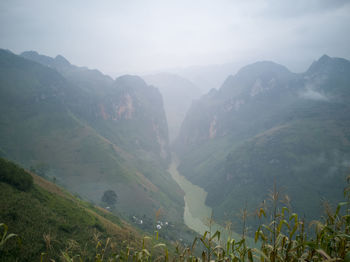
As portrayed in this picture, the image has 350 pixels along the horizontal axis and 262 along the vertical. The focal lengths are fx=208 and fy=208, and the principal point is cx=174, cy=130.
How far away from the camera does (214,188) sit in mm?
82188

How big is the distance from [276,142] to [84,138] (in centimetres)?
6995

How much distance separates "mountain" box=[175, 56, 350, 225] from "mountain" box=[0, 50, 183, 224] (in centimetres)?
2021

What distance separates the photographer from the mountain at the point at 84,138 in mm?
57188

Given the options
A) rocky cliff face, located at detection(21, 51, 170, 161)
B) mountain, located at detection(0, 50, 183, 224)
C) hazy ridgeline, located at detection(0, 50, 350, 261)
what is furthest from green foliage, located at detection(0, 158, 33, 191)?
rocky cliff face, located at detection(21, 51, 170, 161)

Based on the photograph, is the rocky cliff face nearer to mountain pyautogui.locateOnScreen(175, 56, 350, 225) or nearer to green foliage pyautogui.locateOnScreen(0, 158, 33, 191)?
mountain pyautogui.locateOnScreen(175, 56, 350, 225)

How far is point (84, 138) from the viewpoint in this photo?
7362 cm

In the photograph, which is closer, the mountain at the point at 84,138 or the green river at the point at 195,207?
the green river at the point at 195,207

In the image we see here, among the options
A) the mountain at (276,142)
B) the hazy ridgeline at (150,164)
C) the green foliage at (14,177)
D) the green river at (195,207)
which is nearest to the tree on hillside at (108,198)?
the hazy ridgeline at (150,164)

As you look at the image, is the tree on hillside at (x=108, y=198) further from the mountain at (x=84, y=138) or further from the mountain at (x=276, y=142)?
the mountain at (x=276, y=142)

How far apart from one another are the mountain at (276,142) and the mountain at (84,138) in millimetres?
20209

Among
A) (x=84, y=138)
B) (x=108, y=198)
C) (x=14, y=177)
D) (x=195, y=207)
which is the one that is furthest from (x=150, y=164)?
(x=14, y=177)

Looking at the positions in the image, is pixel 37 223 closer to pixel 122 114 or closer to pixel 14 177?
pixel 14 177

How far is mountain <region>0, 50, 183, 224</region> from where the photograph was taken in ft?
188

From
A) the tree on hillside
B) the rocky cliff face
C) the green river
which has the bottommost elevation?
the green river
